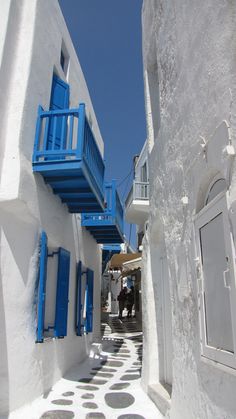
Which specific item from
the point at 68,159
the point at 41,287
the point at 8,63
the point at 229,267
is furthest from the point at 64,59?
the point at 229,267

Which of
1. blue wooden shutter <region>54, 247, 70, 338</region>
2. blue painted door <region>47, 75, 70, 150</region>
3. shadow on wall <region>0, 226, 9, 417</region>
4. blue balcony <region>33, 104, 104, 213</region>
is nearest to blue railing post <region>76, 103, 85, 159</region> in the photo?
blue balcony <region>33, 104, 104, 213</region>

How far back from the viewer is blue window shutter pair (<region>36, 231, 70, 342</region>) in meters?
5.62

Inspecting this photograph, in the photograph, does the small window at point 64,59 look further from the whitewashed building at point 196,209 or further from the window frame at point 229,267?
the window frame at point 229,267

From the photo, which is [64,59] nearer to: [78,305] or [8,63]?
[8,63]

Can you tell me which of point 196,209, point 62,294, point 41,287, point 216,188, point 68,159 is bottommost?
point 62,294

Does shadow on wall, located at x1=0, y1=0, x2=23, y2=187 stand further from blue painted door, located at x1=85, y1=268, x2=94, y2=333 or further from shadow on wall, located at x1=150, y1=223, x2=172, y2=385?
blue painted door, located at x1=85, y1=268, x2=94, y2=333

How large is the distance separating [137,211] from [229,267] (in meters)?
12.4

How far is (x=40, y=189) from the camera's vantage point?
6266 mm

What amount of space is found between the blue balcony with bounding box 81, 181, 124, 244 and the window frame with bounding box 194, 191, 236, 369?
5567mm

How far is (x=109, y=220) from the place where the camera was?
32.5 ft

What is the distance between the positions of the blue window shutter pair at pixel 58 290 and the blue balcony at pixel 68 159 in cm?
120

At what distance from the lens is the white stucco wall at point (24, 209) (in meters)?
5.05

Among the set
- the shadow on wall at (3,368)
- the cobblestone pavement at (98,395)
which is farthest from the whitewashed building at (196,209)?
the shadow on wall at (3,368)

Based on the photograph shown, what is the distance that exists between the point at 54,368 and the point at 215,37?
20.4ft
